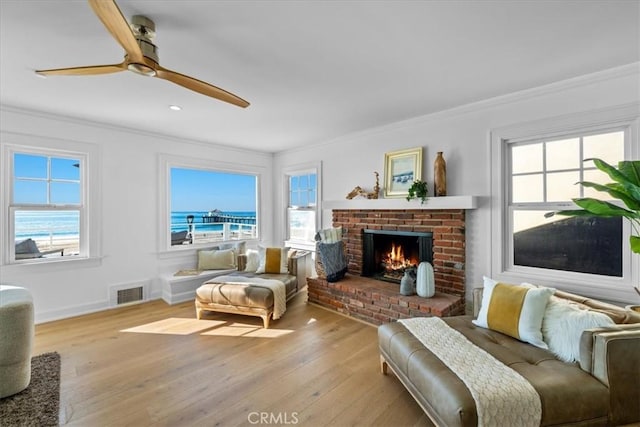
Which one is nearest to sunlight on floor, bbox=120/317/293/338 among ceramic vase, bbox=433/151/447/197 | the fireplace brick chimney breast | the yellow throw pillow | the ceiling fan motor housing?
the yellow throw pillow

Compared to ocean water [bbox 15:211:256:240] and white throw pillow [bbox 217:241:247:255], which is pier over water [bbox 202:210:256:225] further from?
ocean water [bbox 15:211:256:240]

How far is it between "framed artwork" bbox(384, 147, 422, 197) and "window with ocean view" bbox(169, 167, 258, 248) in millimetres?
2649

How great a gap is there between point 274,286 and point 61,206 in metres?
2.77

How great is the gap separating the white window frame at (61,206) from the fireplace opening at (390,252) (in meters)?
3.50

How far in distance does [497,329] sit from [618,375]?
65cm

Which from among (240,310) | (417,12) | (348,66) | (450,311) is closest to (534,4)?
(417,12)

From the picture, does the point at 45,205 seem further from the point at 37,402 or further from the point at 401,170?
the point at 401,170

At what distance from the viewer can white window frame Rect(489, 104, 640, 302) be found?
91.7 inches

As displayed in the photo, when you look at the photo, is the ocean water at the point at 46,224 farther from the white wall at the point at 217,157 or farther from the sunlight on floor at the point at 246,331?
the sunlight on floor at the point at 246,331

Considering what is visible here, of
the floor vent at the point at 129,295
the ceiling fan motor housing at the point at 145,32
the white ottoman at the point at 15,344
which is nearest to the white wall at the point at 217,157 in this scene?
the floor vent at the point at 129,295

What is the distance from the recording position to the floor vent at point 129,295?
3863 millimetres

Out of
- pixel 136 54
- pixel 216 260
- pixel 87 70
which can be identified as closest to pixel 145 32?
pixel 136 54

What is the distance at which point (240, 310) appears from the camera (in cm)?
329

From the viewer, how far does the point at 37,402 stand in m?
1.91
